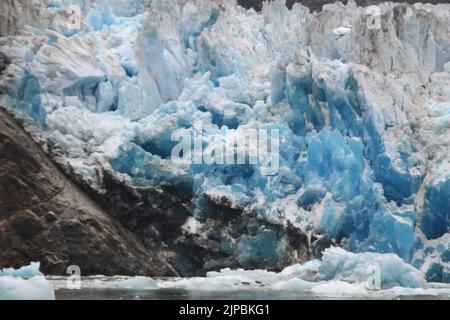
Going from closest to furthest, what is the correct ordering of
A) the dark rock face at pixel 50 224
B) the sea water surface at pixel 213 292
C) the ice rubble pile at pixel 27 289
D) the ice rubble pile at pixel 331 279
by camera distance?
the ice rubble pile at pixel 27 289
the sea water surface at pixel 213 292
the ice rubble pile at pixel 331 279
the dark rock face at pixel 50 224

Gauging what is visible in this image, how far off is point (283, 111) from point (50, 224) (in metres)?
3.57

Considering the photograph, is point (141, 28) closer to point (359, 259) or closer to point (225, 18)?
point (225, 18)

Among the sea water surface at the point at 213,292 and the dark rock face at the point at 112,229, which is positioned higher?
the dark rock face at the point at 112,229

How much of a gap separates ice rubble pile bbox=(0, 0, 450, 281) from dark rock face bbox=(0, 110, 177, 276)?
0.38m

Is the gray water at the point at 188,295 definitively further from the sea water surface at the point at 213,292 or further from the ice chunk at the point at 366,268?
the ice chunk at the point at 366,268

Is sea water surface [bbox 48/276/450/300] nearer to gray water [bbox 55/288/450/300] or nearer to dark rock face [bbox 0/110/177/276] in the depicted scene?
gray water [bbox 55/288/450/300]

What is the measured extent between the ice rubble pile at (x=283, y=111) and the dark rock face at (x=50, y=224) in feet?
1.25

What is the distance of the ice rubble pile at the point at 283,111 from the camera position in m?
11.0

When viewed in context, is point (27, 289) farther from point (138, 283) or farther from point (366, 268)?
point (366, 268)

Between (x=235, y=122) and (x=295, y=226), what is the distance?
5.92ft

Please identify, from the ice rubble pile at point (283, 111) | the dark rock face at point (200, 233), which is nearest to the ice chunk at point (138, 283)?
the dark rock face at point (200, 233)

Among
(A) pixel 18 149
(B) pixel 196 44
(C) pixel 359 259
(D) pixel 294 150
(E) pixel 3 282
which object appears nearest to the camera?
(E) pixel 3 282

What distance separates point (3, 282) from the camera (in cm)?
848

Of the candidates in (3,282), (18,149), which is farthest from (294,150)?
(3,282)
